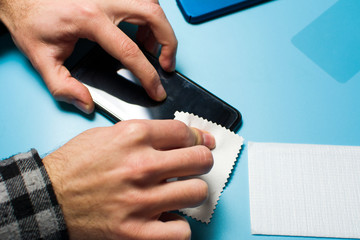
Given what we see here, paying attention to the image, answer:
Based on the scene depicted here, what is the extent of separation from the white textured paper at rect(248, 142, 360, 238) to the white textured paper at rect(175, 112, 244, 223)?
55mm

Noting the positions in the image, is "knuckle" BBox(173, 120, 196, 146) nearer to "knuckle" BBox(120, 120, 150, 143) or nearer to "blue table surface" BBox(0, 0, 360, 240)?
"knuckle" BBox(120, 120, 150, 143)

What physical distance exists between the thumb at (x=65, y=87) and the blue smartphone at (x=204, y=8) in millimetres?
337

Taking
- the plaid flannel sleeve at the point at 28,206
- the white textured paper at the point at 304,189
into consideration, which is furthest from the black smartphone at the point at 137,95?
the plaid flannel sleeve at the point at 28,206

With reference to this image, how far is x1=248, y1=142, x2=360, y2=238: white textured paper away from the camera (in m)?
0.61

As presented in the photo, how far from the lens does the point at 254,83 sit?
29.6 inches

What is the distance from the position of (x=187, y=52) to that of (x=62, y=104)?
33 cm

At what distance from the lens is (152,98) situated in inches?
27.0

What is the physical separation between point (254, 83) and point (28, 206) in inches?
21.3

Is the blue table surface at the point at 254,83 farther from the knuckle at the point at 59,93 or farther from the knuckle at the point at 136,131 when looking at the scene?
the knuckle at the point at 136,131

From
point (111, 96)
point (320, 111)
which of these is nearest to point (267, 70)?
point (320, 111)

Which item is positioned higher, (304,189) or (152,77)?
(152,77)

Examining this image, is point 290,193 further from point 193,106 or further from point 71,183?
point 71,183

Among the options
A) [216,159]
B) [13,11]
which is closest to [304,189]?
[216,159]

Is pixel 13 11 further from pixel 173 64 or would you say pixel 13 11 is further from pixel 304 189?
pixel 304 189
